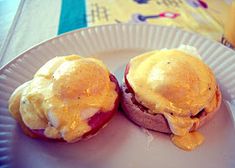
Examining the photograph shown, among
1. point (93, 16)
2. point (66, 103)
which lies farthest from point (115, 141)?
point (93, 16)

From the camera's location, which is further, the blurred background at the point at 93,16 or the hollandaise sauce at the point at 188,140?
the blurred background at the point at 93,16

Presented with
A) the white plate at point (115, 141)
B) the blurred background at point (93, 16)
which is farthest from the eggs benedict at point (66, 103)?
the blurred background at point (93, 16)

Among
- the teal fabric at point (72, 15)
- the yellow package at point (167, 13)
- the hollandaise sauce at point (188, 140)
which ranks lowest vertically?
the hollandaise sauce at point (188, 140)

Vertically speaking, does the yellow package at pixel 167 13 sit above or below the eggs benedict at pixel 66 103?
below

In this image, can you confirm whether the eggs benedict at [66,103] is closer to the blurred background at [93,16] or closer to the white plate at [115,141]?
the white plate at [115,141]

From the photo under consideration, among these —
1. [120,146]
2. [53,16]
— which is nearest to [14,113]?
Answer: [120,146]

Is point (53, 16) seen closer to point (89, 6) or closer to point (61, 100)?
point (89, 6)

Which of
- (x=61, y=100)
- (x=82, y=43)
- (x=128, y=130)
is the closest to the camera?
(x=61, y=100)
